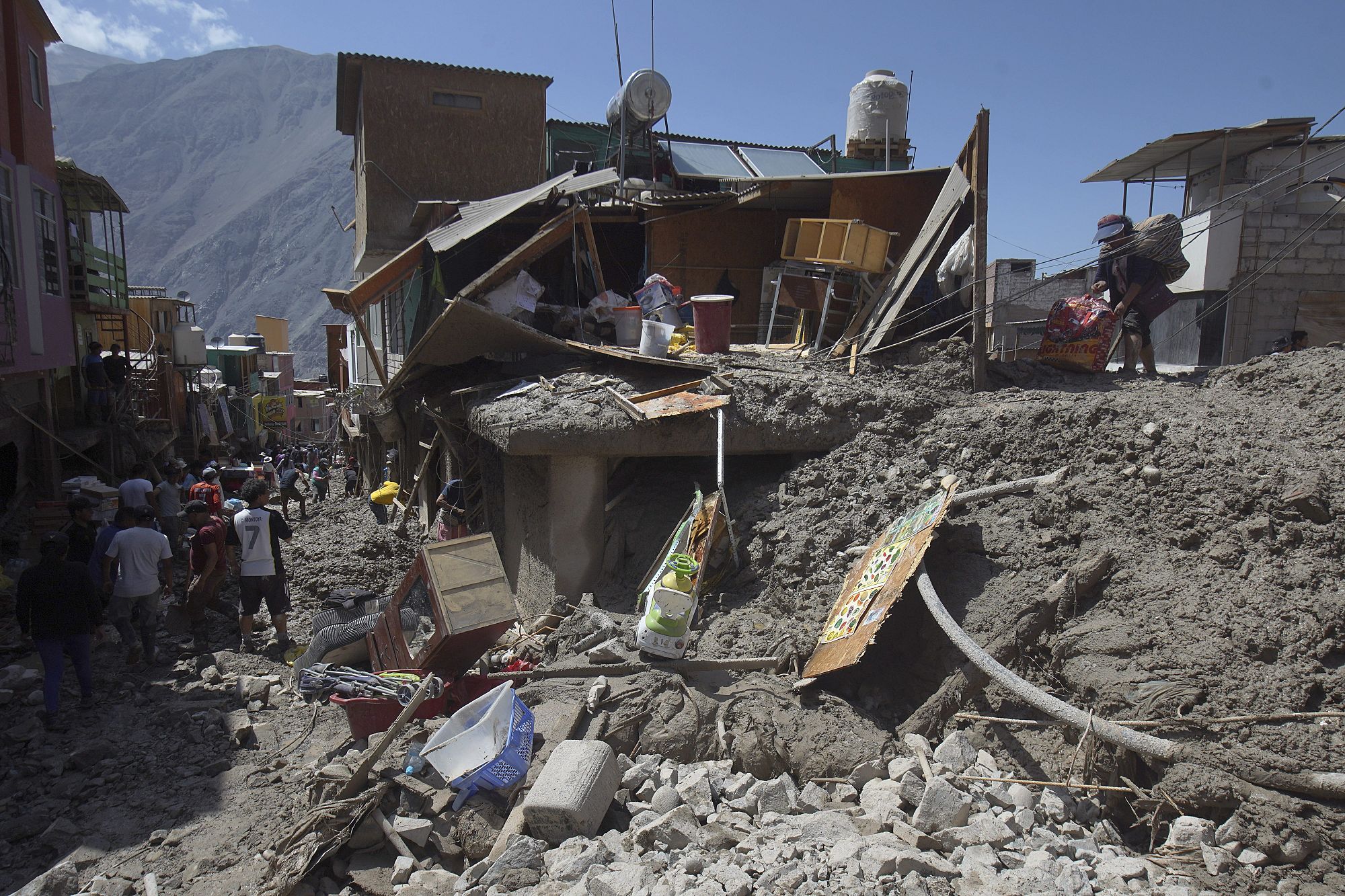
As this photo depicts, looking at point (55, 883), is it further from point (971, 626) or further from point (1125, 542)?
point (1125, 542)

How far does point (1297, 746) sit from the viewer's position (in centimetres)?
378

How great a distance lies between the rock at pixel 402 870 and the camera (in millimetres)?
4285

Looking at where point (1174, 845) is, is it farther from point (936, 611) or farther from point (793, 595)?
point (793, 595)

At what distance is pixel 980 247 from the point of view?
8484mm

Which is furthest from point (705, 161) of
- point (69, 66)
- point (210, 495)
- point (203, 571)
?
point (69, 66)

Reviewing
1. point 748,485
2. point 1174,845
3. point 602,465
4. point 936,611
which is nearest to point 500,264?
point 602,465

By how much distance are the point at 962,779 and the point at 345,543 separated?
9851 millimetres

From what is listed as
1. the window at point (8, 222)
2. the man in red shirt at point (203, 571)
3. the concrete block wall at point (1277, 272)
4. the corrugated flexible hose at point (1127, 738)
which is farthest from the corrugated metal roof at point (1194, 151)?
the window at point (8, 222)

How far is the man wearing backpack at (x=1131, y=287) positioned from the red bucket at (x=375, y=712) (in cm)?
737

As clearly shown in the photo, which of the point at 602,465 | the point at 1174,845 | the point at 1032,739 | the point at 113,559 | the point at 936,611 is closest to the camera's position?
the point at 1174,845

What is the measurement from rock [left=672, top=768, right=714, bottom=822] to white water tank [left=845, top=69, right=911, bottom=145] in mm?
14579

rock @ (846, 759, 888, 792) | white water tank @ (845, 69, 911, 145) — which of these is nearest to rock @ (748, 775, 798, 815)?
rock @ (846, 759, 888, 792)

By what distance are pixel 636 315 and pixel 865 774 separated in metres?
6.37

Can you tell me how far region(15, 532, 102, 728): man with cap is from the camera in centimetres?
631
